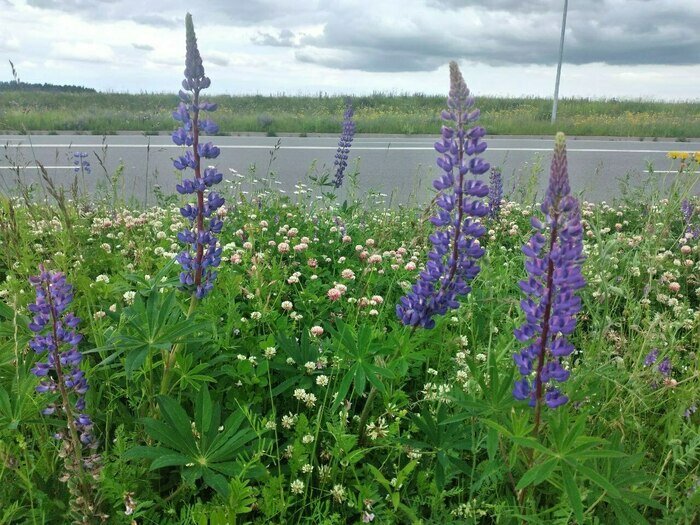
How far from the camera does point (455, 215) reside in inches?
81.1

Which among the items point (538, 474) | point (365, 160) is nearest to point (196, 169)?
point (538, 474)

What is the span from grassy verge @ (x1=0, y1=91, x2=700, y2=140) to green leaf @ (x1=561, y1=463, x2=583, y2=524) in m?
15.6

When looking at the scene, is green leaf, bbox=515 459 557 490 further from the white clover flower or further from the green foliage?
the white clover flower

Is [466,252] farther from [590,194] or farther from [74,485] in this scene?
[590,194]

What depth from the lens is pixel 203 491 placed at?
6.72ft

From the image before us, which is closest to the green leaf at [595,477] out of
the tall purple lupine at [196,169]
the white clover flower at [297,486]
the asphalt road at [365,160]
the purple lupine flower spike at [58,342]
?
the white clover flower at [297,486]

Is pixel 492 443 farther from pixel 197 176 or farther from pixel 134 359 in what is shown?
pixel 197 176

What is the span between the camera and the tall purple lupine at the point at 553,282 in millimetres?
1503

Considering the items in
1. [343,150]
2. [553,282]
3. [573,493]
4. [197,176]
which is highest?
[343,150]

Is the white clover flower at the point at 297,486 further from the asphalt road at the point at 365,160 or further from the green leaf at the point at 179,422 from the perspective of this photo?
the asphalt road at the point at 365,160

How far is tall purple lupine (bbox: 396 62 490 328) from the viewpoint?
6.34 ft

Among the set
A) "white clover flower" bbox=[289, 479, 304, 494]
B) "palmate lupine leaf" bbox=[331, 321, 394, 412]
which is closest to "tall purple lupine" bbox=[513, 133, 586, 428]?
"palmate lupine leaf" bbox=[331, 321, 394, 412]

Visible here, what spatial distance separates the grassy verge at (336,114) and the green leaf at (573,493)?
51.2ft

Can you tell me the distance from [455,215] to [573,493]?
1002 mm
